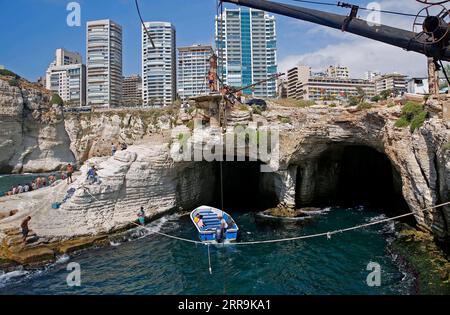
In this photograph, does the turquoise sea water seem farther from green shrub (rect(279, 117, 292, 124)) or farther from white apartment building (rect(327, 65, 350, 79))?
white apartment building (rect(327, 65, 350, 79))

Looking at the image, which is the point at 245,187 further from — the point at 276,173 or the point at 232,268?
the point at 232,268

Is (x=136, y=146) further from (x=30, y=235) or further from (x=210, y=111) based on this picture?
(x=30, y=235)

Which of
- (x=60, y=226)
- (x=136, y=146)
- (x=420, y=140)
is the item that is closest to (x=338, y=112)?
(x=420, y=140)

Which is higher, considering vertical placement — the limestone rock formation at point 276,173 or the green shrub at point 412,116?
the green shrub at point 412,116

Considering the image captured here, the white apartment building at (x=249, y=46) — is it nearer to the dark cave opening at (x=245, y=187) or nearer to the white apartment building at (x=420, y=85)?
the dark cave opening at (x=245, y=187)

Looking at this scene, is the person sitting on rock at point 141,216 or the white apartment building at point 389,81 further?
the white apartment building at point 389,81

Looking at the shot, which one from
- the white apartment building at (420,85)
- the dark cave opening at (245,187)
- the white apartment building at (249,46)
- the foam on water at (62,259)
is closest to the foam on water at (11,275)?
the foam on water at (62,259)

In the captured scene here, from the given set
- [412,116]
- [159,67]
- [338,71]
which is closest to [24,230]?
[412,116]
